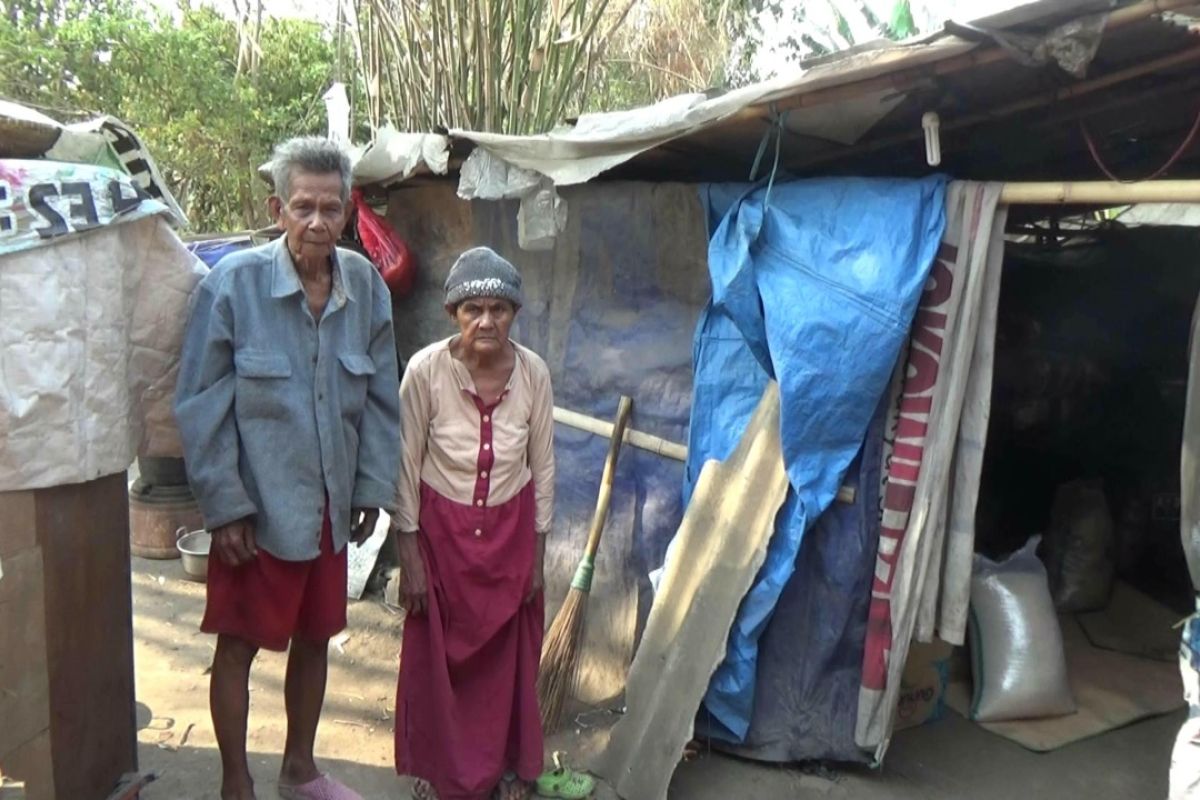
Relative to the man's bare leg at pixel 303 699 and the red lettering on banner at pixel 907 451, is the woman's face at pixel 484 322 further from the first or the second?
the red lettering on banner at pixel 907 451

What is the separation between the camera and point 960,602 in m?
3.19

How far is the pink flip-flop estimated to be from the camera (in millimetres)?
2887

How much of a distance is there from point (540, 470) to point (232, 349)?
1.03 m

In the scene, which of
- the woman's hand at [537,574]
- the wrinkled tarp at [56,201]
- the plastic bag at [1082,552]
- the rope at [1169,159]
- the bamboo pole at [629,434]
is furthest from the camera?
the plastic bag at [1082,552]

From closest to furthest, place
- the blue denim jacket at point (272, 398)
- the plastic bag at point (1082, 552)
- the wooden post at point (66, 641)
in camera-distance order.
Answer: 1. the wooden post at point (66, 641)
2. the blue denim jacket at point (272, 398)
3. the plastic bag at point (1082, 552)

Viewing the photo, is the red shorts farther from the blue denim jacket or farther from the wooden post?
the wooden post

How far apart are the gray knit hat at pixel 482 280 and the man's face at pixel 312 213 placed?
37 centimetres

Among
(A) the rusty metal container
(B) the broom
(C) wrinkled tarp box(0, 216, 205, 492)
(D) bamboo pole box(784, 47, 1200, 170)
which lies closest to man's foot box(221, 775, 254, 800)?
(C) wrinkled tarp box(0, 216, 205, 492)

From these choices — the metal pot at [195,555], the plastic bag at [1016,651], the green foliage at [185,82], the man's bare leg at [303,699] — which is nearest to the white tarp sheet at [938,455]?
the plastic bag at [1016,651]

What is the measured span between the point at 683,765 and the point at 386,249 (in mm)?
2768

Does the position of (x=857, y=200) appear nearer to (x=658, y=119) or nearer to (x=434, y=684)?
(x=658, y=119)

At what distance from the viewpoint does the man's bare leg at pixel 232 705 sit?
103 inches

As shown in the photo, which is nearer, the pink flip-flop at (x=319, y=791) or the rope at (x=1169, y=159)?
the rope at (x=1169, y=159)

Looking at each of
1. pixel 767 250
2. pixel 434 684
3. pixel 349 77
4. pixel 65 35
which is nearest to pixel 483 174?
pixel 767 250
